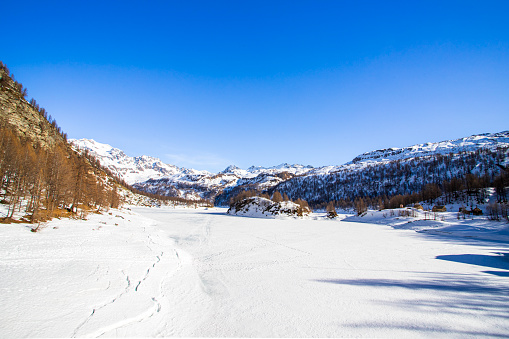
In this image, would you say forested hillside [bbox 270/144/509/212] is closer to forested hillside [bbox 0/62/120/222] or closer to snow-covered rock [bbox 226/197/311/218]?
snow-covered rock [bbox 226/197/311/218]

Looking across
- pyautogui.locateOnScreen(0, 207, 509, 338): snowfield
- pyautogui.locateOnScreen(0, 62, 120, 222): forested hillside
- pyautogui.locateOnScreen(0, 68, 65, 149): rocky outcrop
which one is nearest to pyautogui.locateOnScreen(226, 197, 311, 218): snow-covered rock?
pyautogui.locateOnScreen(0, 62, 120, 222): forested hillside

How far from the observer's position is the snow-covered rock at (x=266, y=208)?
6303 centimetres

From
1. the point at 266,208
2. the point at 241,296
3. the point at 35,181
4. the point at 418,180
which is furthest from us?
the point at 418,180

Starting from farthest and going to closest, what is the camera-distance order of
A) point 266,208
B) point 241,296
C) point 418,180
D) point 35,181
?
point 418,180 → point 266,208 → point 35,181 → point 241,296

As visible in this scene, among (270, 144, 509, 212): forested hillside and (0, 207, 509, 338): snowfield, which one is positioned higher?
(270, 144, 509, 212): forested hillside

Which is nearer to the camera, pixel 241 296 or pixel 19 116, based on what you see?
pixel 241 296

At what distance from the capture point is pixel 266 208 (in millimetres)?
67562

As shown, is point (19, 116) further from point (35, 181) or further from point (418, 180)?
point (418, 180)

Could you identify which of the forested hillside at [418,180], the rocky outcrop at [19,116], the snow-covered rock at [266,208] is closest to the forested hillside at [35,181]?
the rocky outcrop at [19,116]

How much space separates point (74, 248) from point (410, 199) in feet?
409

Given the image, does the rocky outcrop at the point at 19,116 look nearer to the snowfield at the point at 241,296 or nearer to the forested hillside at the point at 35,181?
the forested hillside at the point at 35,181

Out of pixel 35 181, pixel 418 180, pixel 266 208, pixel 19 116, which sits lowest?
pixel 266 208

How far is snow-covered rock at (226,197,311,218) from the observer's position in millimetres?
63031

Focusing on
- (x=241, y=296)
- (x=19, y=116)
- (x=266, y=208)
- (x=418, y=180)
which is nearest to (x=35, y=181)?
(x=241, y=296)
